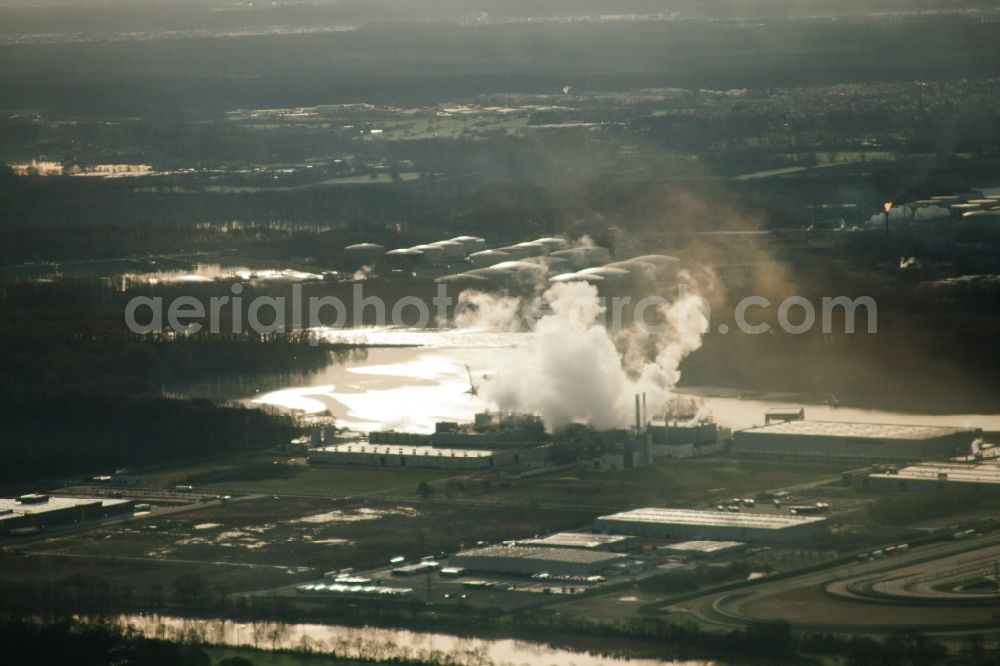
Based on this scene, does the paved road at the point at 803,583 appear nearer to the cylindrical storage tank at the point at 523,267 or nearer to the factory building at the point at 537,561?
the factory building at the point at 537,561

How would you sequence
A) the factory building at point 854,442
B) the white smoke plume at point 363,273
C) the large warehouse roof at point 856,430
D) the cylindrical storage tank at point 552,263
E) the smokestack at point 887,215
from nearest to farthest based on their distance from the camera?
→ the factory building at point 854,442
the large warehouse roof at point 856,430
the smokestack at point 887,215
the white smoke plume at point 363,273
the cylindrical storage tank at point 552,263

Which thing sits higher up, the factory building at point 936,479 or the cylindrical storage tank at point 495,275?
the cylindrical storage tank at point 495,275

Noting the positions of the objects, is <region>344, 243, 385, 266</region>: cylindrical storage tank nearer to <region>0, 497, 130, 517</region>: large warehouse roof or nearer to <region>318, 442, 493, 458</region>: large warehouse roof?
<region>318, 442, 493, 458</region>: large warehouse roof

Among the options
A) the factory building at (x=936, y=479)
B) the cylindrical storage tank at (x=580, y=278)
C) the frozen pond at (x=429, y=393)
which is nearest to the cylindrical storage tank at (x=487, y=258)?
the cylindrical storage tank at (x=580, y=278)

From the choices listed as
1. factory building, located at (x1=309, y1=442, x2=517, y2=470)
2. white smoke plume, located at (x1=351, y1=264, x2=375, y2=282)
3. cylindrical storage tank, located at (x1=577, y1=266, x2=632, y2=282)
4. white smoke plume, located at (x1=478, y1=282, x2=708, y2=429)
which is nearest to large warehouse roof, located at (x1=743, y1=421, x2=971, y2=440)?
white smoke plume, located at (x1=478, y1=282, x2=708, y2=429)

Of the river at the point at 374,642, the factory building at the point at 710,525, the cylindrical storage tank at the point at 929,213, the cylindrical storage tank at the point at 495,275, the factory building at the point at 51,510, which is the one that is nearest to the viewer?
the river at the point at 374,642

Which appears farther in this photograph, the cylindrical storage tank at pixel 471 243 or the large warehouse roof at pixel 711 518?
the cylindrical storage tank at pixel 471 243

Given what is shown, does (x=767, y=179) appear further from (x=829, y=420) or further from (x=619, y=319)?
(x=829, y=420)
